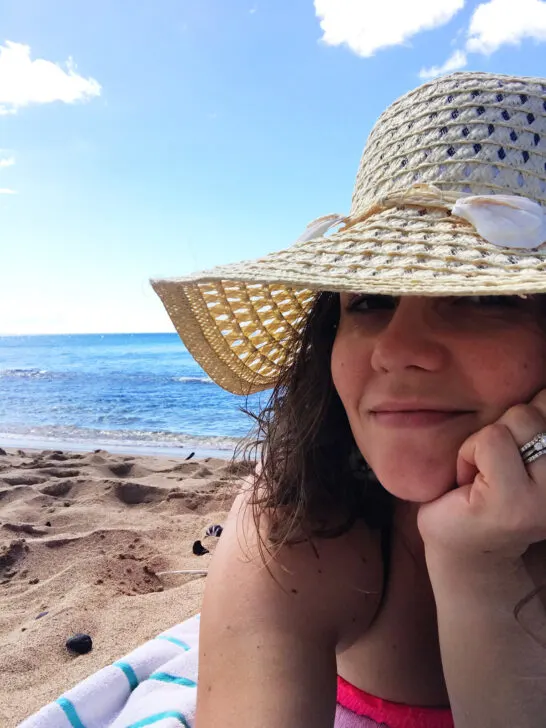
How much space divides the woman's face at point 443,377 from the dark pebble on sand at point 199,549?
277 cm

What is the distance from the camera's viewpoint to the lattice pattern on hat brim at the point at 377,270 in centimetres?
Result: 106

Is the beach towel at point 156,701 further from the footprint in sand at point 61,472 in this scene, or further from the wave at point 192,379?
the wave at point 192,379

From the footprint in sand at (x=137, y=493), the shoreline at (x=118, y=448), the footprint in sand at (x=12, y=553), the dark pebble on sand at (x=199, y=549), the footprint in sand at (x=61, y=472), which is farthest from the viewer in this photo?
the shoreline at (x=118, y=448)

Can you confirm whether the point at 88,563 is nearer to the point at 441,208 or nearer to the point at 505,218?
the point at 441,208

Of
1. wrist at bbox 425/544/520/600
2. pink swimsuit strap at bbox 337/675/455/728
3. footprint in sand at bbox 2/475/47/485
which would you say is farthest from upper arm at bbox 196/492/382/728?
footprint in sand at bbox 2/475/47/485

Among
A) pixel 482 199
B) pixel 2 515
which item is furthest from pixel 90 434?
pixel 482 199

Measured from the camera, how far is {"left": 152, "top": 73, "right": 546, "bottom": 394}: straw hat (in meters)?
1.12

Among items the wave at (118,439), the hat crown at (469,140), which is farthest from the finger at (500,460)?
the wave at (118,439)

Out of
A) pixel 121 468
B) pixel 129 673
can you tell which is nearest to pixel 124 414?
pixel 121 468

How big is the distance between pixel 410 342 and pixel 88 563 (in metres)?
2.95

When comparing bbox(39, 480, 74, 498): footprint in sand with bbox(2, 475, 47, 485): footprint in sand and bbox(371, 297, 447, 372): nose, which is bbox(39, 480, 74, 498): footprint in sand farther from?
bbox(371, 297, 447, 372): nose

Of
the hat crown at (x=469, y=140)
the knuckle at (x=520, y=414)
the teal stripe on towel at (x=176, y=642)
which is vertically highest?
the hat crown at (x=469, y=140)

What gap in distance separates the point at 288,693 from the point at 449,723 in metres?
0.52

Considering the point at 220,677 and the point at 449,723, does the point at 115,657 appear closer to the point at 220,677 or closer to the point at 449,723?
the point at 220,677
